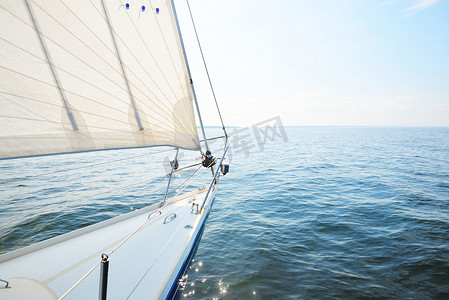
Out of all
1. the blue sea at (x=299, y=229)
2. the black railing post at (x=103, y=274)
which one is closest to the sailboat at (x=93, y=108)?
the black railing post at (x=103, y=274)

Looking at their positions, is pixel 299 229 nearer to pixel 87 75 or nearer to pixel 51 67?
pixel 87 75

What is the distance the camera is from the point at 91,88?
121 inches

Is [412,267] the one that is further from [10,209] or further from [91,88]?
[10,209]

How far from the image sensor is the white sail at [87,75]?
234 cm

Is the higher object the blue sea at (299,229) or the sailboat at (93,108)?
the sailboat at (93,108)

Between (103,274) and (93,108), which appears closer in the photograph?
(103,274)

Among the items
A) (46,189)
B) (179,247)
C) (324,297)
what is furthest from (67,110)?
(46,189)

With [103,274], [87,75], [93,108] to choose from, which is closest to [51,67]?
[87,75]

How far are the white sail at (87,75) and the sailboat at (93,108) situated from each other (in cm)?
1

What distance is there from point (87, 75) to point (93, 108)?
489 millimetres

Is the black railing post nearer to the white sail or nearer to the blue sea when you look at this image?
the blue sea

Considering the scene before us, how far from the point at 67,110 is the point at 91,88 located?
48cm

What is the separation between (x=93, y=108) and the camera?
3160 mm

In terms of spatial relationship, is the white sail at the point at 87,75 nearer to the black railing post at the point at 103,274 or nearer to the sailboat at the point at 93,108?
the sailboat at the point at 93,108
